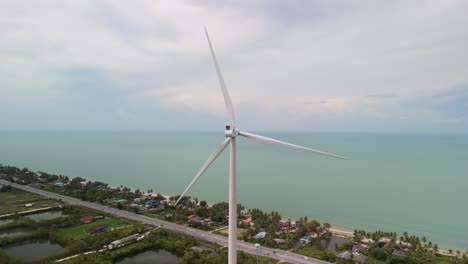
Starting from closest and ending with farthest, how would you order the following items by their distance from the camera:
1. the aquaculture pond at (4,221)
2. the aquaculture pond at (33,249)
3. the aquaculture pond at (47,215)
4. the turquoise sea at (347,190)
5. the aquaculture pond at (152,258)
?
1. the aquaculture pond at (33,249)
2. the aquaculture pond at (152,258)
3. the aquaculture pond at (4,221)
4. the aquaculture pond at (47,215)
5. the turquoise sea at (347,190)

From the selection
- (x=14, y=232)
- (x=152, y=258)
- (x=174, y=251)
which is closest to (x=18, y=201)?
(x=14, y=232)

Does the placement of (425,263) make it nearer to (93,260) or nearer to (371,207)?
(371,207)

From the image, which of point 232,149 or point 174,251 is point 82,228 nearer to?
point 174,251

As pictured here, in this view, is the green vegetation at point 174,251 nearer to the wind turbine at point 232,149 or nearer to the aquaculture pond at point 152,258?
the aquaculture pond at point 152,258

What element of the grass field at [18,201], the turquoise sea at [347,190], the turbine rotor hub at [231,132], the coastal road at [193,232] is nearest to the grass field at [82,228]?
the coastal road at [193,232]

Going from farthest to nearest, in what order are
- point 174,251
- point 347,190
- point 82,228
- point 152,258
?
point 347,190 → point 82,228 → point 174,251 → point 152,258
